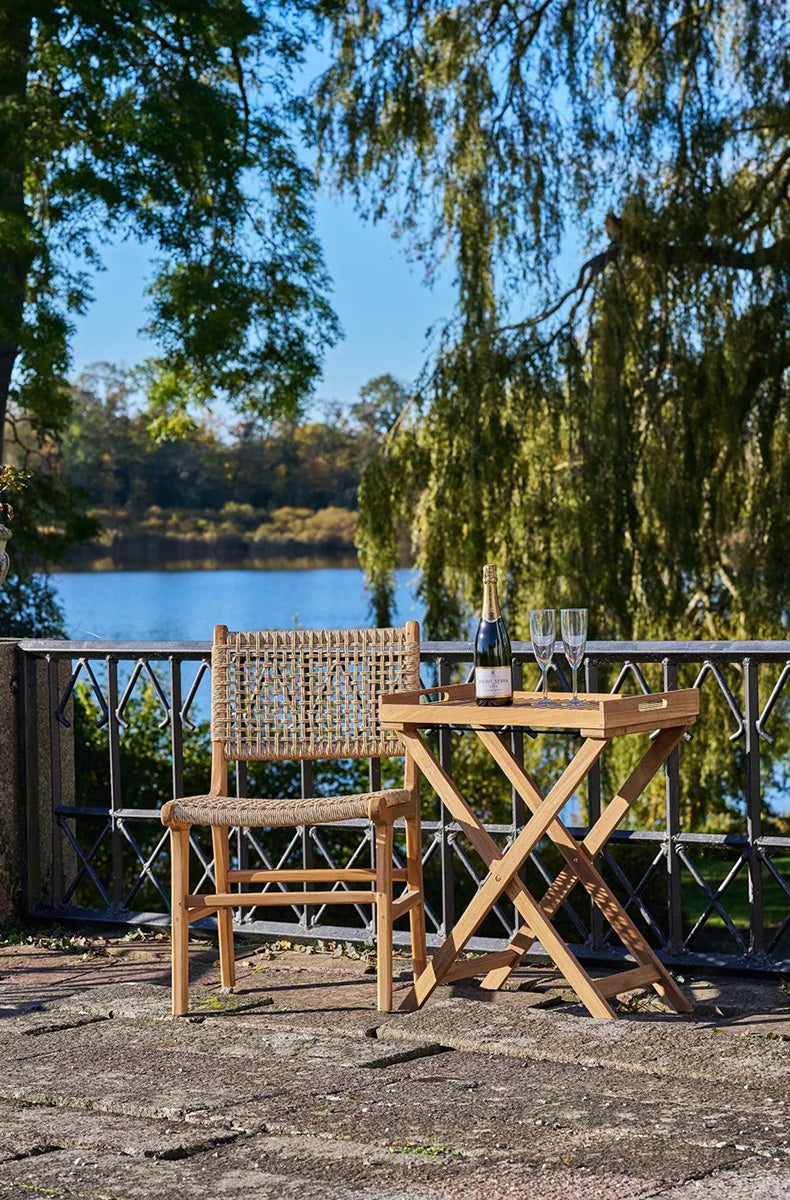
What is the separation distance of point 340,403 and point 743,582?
14453 millimetres

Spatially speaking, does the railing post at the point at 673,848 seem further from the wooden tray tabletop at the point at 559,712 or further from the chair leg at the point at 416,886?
→ the chair leg at the point at 416,886

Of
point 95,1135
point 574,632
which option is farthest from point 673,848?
point 95,1135

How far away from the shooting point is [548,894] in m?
4.44

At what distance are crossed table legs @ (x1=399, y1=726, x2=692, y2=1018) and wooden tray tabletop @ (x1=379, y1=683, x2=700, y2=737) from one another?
0.22ft

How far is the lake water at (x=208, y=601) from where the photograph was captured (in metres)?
23.4

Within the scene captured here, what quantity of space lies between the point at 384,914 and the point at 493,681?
68 centimetres

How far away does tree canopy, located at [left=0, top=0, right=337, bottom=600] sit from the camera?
1120cm

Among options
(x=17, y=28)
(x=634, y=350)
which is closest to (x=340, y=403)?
(x=17, y=28)

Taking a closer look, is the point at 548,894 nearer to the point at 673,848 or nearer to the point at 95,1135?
the point at 673,848

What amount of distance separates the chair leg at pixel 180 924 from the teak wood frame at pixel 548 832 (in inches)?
23.7

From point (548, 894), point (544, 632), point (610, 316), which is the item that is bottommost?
point (548, 894)

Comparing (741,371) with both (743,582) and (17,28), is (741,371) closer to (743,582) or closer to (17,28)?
(743,582)

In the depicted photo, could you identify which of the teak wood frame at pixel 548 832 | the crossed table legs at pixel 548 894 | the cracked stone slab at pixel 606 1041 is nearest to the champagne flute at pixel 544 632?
the teak wood frame at pixel 548 832

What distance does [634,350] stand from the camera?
9.48 metres
